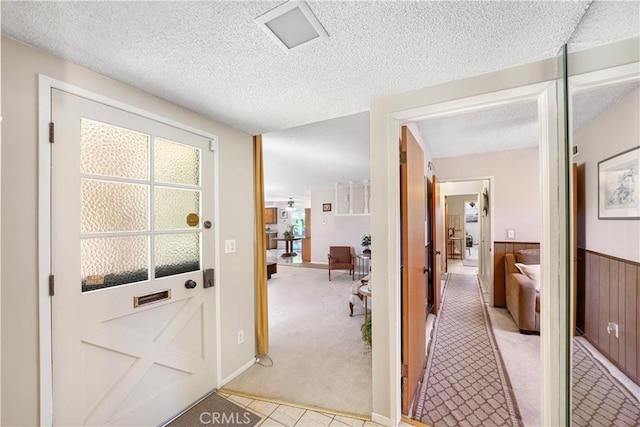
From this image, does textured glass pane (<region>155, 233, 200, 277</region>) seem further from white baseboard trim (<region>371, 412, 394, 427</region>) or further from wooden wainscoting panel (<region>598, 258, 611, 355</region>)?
wooden wainscoting panel (<region>598, 258, 611, 355</region>)

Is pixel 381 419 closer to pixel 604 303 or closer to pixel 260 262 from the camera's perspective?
pixel 604 303

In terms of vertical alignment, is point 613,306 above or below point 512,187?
below

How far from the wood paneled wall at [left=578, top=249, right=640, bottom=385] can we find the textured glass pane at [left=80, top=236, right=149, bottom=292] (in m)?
2.39

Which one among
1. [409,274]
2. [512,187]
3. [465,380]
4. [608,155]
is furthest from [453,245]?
[608,155]

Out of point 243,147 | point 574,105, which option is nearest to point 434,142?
point 574,105

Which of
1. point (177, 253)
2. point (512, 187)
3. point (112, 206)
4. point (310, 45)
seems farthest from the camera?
point (512, 187)

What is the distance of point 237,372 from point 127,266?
1.33 metres

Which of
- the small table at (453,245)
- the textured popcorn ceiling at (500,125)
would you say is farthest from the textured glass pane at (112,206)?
the small table at (453,245)

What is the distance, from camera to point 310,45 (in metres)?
1.13

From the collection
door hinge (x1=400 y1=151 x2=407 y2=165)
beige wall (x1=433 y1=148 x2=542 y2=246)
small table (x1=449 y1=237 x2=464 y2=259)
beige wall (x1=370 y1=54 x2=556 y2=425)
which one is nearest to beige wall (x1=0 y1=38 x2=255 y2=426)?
beige wall (x1=370 y1=54 x2=556 y2=425)

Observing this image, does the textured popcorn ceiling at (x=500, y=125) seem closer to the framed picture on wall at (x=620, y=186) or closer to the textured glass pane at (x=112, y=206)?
the framed picture on wall at (x=620, y=186)

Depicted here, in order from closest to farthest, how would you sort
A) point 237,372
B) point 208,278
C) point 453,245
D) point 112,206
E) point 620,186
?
point 620,186, point 112,206, point 208,278, point 237,372, point 453,245

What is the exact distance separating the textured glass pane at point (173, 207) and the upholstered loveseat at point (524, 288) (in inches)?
140

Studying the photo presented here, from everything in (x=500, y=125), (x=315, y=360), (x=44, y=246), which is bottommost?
(x=315, y=360)
